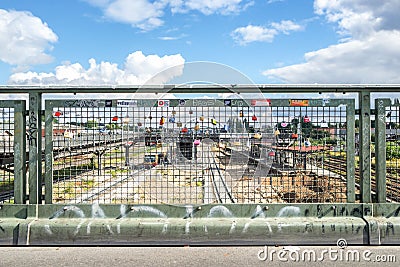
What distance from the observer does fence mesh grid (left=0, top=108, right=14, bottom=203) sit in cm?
487

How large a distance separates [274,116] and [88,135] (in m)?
2.45

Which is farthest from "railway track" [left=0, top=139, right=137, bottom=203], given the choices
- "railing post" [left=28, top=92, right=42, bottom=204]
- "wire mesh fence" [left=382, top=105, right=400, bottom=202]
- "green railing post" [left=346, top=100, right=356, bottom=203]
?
"wire mesh fence" [left=382, top=105, right=400, bottom=202]

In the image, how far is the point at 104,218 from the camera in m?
4.77

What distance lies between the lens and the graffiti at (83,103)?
4848mm

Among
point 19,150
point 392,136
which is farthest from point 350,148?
point 19,150

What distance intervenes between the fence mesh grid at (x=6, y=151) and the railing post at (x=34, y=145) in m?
0.28

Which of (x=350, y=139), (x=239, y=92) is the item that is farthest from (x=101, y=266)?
(x=350, y=139)

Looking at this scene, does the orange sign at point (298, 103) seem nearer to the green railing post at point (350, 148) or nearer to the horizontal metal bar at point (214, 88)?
the horizontal metal bar at point (214, 88)

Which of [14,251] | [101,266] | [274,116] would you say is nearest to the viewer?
[101,266]

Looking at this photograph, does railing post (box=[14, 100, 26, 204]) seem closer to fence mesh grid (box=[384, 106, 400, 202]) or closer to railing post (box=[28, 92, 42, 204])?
railing post (box=[28, 92, 42, 204])

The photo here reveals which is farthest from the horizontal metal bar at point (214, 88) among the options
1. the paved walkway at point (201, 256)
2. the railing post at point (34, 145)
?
the paved walkway at point (201, 256)

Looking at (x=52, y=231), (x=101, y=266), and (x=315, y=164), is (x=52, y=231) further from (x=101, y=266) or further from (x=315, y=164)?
(x=315, y=164)

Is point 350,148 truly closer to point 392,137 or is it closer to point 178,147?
point 392,137

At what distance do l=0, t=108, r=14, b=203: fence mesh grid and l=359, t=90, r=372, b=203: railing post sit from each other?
4533mm
